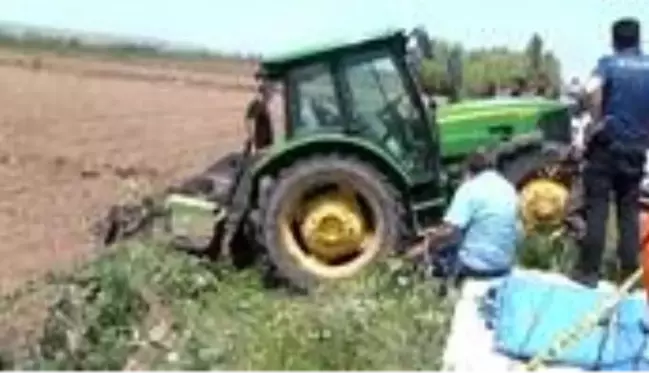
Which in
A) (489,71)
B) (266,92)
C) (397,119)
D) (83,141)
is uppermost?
(266,92)

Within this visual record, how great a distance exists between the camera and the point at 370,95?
42.7ft

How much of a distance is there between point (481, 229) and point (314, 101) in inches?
131

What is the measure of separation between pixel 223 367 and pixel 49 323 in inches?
30.5

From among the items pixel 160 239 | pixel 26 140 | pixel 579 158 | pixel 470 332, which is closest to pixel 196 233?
pixel 160 239

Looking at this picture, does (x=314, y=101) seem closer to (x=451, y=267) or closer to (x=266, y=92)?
(x=266, y=92)

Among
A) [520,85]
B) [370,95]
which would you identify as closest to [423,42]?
[370,95]

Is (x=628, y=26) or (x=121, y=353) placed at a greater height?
(x=628, y=26)

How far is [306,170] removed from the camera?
12.6 metres

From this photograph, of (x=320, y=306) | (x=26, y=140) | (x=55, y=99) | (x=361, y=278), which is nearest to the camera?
(x=320, y=306)

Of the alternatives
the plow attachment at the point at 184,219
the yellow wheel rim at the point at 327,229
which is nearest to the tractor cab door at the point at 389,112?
the yellow wheel rim at the point at 327,229

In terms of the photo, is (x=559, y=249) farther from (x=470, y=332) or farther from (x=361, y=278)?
(x=470, y=332)

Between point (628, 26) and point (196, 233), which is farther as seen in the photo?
point (196, 233)

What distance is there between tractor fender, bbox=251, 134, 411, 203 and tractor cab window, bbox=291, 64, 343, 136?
12.1 inches

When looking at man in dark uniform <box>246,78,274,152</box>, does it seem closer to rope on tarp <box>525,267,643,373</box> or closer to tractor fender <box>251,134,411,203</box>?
tractor fender <box>251,134,411,203</box>
